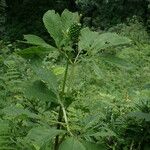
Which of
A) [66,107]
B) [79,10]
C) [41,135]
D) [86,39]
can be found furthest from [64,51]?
[79,10]

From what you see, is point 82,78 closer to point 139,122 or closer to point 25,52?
point 139,122

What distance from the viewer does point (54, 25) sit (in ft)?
5.41

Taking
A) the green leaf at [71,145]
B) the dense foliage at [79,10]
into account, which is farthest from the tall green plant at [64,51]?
the dense foliage at [79,10]

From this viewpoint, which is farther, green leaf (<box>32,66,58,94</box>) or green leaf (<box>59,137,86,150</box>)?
green leaf (<box>32,66,58,94</box>)

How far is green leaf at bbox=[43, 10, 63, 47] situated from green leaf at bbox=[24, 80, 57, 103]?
18 cm

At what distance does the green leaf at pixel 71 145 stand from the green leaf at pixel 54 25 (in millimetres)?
344

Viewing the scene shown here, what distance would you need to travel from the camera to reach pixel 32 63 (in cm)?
165

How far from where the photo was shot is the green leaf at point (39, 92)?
1.62 metres

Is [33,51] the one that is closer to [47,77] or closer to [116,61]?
[47,77]

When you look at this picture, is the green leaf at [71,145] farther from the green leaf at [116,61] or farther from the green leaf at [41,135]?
the green leaf at [116,61]

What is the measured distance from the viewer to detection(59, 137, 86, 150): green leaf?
150cm

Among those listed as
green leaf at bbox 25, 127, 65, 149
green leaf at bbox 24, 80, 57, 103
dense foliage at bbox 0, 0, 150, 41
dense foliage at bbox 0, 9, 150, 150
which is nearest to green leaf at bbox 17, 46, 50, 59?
dense foliage at bbox 0, 9, 150, 150

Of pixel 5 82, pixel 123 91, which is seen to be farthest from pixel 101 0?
pixel 5 82

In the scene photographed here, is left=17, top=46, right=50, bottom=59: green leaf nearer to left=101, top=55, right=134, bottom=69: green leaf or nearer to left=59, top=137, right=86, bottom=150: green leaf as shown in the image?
left=101, top=55, right=134, bottom=69: green leaf
